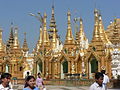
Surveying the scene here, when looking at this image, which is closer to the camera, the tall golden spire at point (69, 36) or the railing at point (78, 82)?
the railing at point (78, 82)

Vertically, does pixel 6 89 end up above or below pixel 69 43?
below

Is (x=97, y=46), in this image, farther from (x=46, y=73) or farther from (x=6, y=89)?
(x=6, y=89)

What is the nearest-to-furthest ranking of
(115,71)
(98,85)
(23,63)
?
(98,85), (115,71), (23,63)

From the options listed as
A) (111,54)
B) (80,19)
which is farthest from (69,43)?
(80,19)

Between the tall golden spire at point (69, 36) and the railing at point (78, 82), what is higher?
the tall golden spire at point (69, 36)

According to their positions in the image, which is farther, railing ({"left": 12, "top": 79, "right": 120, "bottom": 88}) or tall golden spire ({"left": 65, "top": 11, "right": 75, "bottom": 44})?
tall golden spire ({"left": 65, "top": 11, "right": 75, "bottom": 44})

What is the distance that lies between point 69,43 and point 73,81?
7347 mm

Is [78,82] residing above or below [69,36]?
below

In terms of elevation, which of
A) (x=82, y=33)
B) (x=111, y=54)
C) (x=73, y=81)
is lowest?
(x=73, y=81)

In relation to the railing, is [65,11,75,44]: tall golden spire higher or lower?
higher

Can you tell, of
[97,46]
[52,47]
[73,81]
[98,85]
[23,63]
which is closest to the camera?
[98,85]

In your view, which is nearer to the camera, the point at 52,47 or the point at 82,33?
the point at 52,47

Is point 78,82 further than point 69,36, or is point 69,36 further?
point 69,36

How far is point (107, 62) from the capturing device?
31.1 meters
